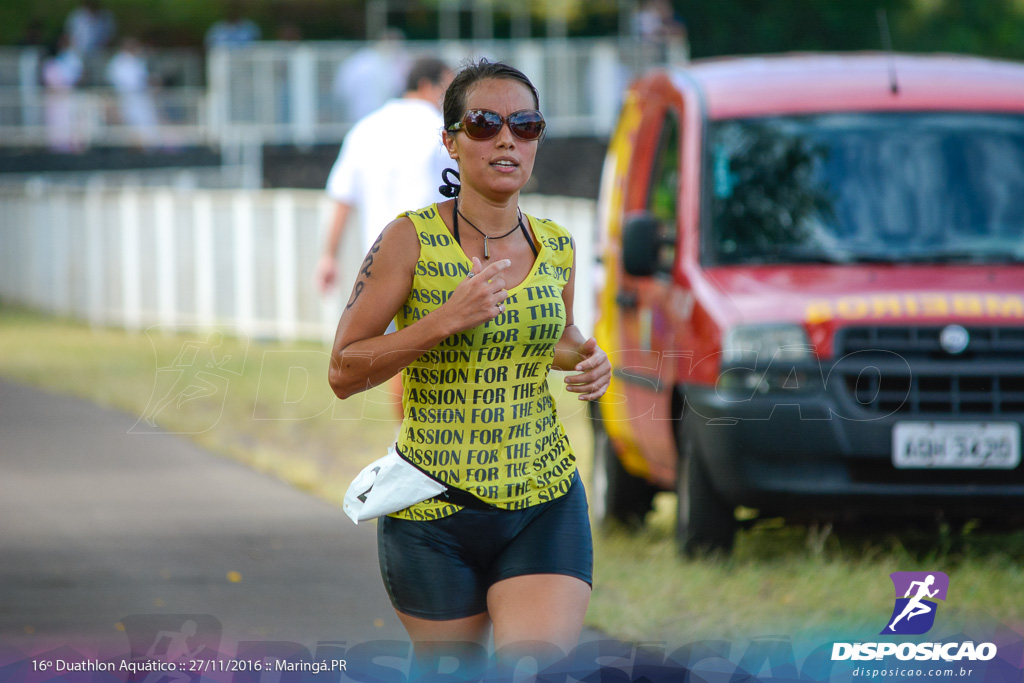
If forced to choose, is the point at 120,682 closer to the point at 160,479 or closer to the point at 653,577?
the point at 653,577

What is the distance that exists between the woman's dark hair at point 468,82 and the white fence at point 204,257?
11.3 m

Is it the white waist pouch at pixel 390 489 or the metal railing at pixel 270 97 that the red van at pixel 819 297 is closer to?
the white waist pouch at pixel 390 489

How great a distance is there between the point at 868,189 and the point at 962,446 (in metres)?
1.33

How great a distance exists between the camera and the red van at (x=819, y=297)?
252 inches

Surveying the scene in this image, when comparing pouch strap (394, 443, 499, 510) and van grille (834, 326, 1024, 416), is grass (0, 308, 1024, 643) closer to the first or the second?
van grille (834, 326, 1024, 416)

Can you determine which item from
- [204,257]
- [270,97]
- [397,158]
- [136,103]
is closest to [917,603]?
[397,158]

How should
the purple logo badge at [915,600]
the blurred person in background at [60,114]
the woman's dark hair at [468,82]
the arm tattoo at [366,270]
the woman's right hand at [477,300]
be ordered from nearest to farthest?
the woman's right hand at [477,300], the arm tattoo at [366,270], the woman's dark hair at [468,82], the purple logo badge at [915,600], the blurred person in background at [60,114]

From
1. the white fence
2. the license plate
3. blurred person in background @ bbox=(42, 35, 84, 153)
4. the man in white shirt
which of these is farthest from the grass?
blurred person in background @ bbox=(42, 35, 84, 153)

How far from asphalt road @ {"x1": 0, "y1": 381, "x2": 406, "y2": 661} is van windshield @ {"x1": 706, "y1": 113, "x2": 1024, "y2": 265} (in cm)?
231

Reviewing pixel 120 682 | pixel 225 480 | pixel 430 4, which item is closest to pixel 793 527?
pixel 225 480

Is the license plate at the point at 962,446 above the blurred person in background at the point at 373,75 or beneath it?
beneath

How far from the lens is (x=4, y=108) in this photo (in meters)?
25.8

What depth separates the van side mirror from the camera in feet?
22.9

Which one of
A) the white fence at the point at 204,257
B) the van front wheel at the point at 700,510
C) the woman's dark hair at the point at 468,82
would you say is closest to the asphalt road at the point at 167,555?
the van front wheel at the point at 700,510
